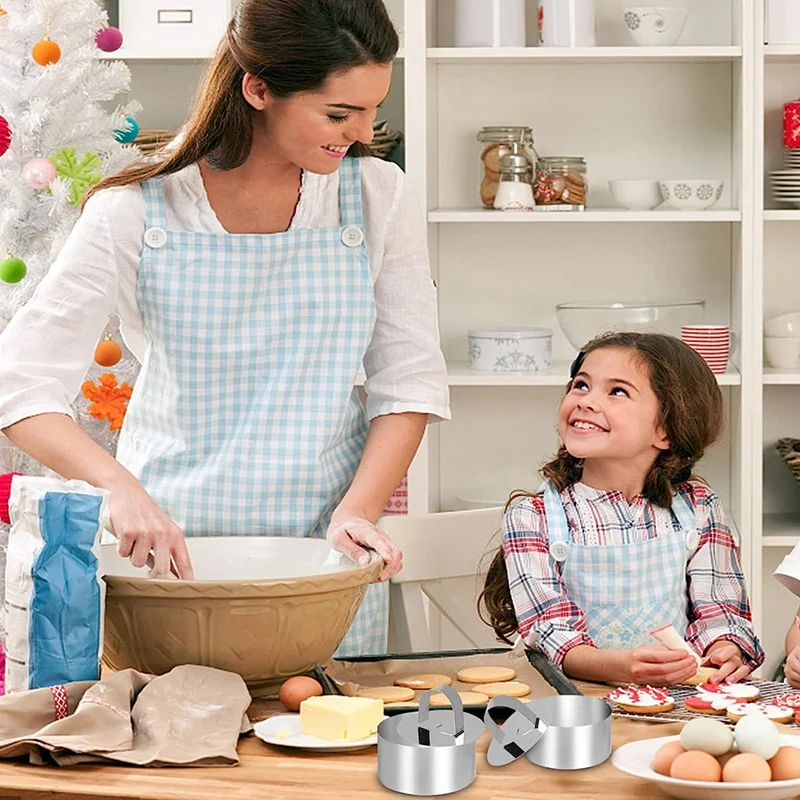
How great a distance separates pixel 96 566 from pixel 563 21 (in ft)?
7.04

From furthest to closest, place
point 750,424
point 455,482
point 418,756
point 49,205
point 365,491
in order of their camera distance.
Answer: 1. point 455,482
2. point 750,424
3. point 49,205
4. point 365,491
5. point 418,756

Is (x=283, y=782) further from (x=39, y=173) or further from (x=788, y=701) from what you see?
(x=39, y=173)

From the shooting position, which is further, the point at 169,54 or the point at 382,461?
the point at 169,54

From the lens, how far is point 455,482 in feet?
11.2

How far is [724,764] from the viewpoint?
1.12 m

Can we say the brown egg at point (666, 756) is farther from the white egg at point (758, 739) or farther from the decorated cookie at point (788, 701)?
the decorated cookie at point (788, 701)

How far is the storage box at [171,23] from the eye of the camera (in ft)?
9.95

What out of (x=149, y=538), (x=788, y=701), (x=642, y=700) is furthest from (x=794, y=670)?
(x=149, y=538)

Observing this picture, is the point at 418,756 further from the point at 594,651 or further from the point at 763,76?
the point at 763,76

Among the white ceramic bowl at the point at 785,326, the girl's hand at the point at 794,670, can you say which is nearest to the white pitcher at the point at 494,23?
the white ceramic bowl at the point at 785,326

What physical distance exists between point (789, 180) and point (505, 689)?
208 centimetres

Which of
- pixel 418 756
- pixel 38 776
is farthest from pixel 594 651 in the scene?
pixel 38 776

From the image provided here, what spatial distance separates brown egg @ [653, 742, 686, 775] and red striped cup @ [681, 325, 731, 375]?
79.1 inches

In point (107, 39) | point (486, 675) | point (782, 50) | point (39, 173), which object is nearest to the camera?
point (486, 675)
